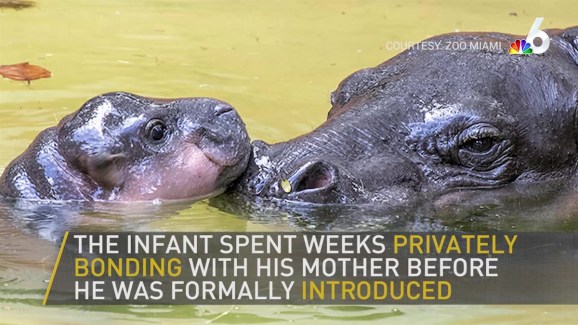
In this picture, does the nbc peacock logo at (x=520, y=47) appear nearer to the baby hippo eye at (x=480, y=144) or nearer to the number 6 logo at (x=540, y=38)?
the number 6 logo at (x=540, y=38)

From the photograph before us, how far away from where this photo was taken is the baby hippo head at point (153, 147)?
462 centimetres

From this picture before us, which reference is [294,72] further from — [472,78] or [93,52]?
[472,78]

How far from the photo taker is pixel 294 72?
8289mm

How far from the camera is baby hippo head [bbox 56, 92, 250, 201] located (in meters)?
4.62

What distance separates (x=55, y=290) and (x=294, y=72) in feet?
13.5

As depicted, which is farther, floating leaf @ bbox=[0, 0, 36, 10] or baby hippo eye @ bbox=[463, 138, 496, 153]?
floating leaf @ bbox=[0, 0, 36, 10]

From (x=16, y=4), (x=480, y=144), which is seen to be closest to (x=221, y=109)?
(x=480, y=144)

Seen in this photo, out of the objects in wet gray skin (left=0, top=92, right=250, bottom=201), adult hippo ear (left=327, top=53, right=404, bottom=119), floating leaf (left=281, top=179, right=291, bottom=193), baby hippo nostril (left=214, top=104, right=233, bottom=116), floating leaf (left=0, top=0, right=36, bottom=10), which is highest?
floating leaf (left=0, top=0, right=36, bottom=10)

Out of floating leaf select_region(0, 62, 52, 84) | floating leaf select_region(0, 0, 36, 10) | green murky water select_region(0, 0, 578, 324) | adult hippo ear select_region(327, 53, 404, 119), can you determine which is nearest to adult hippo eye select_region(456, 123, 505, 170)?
adult hippo ear select_region(327, 53, 404, 119)

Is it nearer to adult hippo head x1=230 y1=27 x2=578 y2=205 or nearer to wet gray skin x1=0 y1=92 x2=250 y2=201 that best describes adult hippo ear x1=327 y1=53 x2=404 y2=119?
adult hippo head x1=230 y1=27 x2=578 y2=205

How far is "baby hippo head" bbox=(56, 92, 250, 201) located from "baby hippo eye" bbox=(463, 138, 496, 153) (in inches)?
37.0

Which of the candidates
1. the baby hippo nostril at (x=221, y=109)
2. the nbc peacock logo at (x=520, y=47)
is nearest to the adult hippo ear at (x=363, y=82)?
the nbc peacock logo at (x=520, y=47)

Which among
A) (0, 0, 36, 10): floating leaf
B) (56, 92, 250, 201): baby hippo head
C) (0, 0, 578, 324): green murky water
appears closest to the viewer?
(0, 0, 578, 324): green murky water

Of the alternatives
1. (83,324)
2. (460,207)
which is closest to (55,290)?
(83,324)
